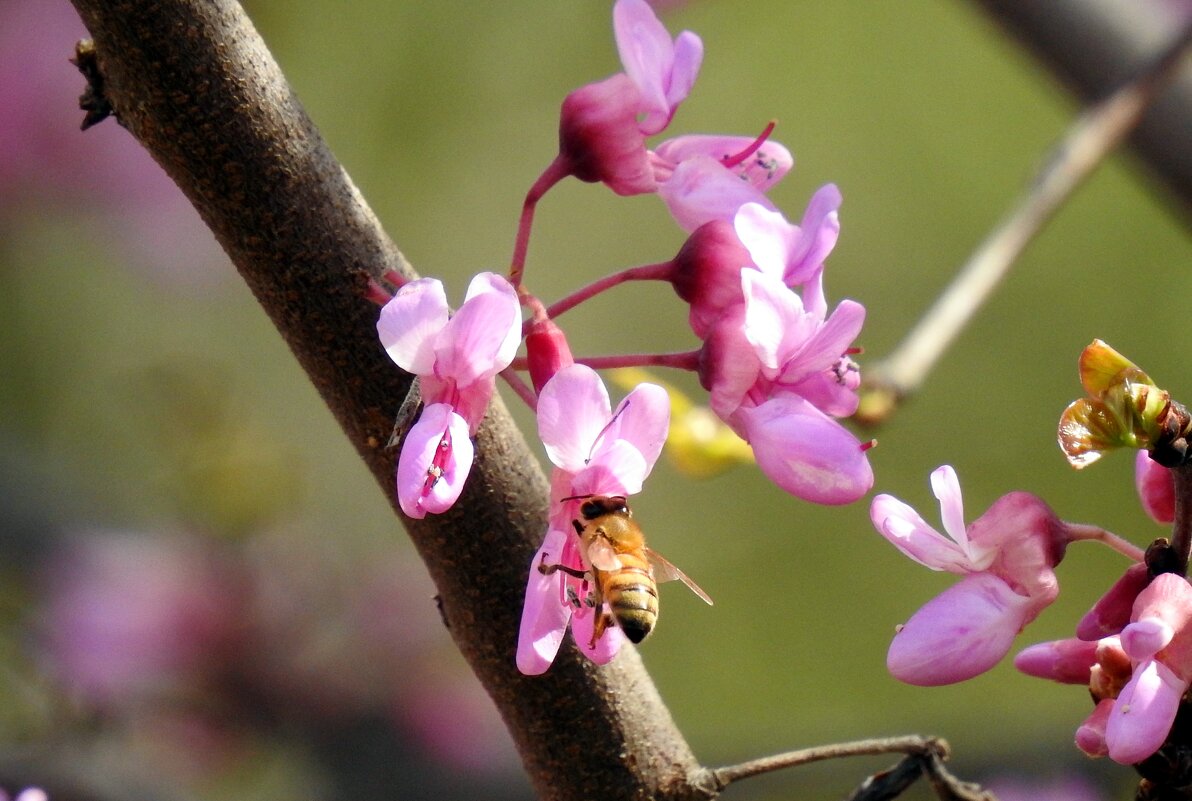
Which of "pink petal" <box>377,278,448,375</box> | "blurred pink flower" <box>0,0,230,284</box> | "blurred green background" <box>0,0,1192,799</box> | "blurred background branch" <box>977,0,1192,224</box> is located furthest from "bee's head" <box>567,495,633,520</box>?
"blurred pink flower" <box>0,0,230,284</box>

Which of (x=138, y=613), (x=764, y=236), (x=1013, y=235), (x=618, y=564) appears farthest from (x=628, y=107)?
(x=138, y=613)

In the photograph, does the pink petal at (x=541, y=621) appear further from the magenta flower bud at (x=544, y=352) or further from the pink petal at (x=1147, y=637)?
the pink petal at (x=1147, y=637)

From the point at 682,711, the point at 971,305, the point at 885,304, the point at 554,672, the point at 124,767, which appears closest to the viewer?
the point at 554,672

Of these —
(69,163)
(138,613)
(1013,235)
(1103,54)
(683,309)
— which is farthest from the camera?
(683,309)

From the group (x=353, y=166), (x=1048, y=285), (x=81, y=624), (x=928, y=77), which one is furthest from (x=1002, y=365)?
(x=81, y=624)

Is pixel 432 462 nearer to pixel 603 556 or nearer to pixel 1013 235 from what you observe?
pixel 603 556

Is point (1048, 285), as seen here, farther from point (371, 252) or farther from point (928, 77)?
point (371, 252)
